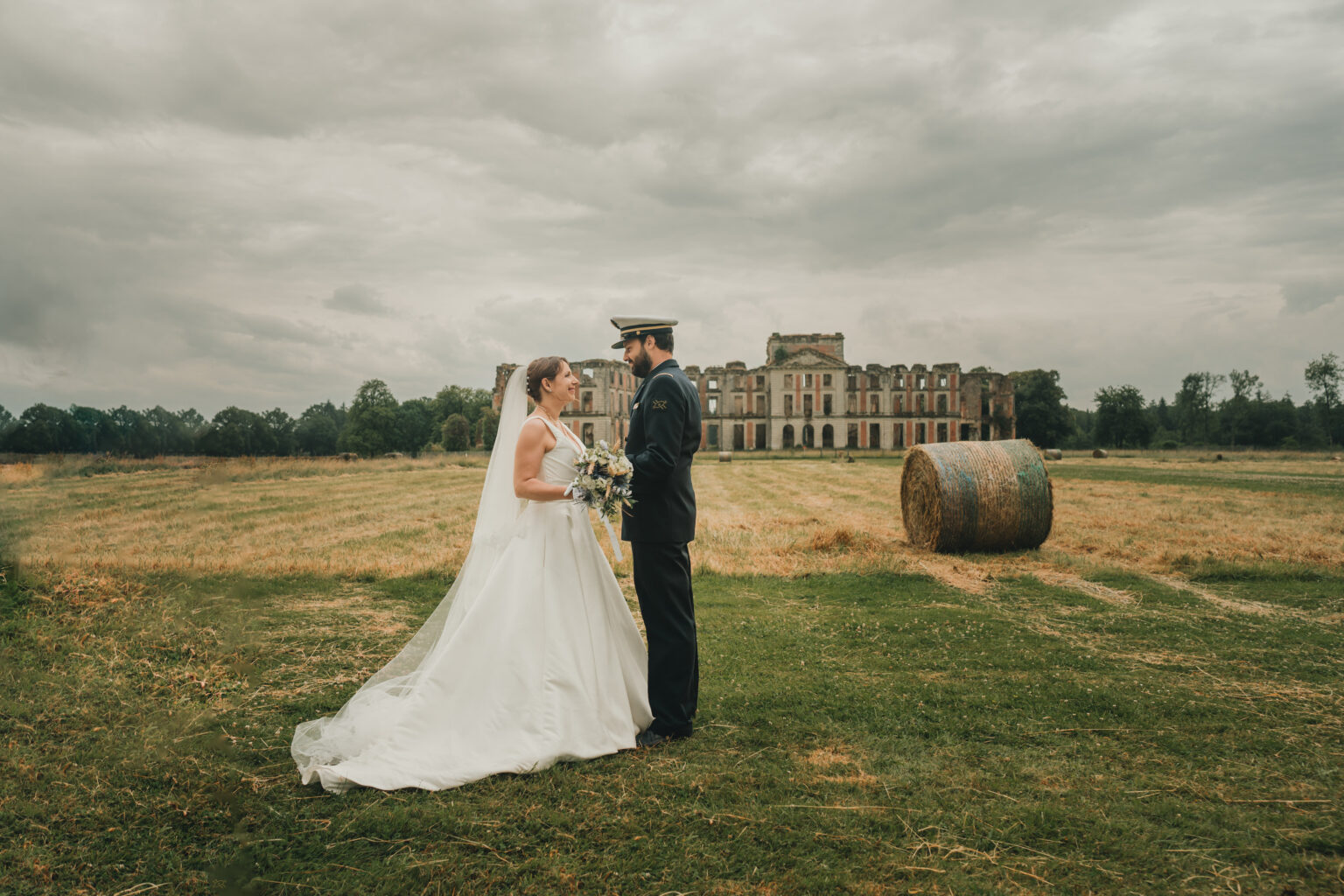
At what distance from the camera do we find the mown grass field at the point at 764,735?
10.1ft

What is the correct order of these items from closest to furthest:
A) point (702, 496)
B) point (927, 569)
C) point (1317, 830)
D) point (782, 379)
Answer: point (1317, 830) < point (927, 569) < point (702, 496) < point (782, 379)

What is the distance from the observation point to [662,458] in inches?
175

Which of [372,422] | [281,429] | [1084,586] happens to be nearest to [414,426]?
[372,422]

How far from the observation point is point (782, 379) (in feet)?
253

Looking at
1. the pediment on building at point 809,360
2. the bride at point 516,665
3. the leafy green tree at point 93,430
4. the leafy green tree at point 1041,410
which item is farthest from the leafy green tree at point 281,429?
Answer: the leafy green tree at point 1041,410

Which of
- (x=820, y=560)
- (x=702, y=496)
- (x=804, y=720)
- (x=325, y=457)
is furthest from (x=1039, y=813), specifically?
(x=325, y=457)

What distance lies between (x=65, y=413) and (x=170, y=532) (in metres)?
6.49

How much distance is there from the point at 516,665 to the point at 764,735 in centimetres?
166

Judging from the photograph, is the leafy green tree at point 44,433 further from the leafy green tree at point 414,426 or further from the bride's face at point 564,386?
the leafy green tree at point 414,426

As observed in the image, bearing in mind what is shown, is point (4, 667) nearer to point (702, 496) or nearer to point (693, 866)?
point (693, 866)

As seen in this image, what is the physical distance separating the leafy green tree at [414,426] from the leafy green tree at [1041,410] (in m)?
68.9

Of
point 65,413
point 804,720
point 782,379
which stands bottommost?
point 804,720

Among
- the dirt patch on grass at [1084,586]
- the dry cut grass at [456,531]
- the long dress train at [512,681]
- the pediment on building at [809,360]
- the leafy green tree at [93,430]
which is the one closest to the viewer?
the long dress train at [512,681]

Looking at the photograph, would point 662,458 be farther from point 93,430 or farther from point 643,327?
point 93,430
